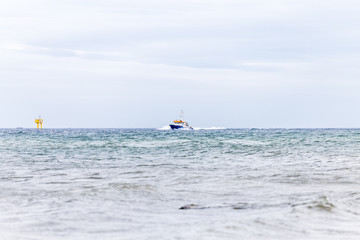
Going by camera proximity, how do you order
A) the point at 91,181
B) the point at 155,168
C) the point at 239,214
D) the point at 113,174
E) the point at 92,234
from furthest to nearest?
1. the point at 155,168
2. the point at 113,174
3. the point at 91,181
4. the point at 239,214
5. the point at 92,234

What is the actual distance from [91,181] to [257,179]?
16.2 feet

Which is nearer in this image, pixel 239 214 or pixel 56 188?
pixel 239 214

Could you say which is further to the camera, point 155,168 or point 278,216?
point 155,168

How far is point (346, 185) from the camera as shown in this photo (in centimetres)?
1376

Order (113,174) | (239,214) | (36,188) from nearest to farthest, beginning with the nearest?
(239,214) < (36,188) < (113,174)

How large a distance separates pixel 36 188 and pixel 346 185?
8.21m

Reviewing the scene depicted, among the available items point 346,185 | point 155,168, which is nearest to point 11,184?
point 155,168

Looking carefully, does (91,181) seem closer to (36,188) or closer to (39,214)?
(36,188)

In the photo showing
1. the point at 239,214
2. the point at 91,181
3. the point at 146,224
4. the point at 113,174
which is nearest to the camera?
the point at 146,224

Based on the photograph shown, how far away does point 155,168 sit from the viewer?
19609mm

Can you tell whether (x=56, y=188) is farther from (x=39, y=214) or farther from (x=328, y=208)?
(x=328, y=208)

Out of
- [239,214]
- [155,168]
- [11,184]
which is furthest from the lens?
[155,168]

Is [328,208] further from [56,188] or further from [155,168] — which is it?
[155,168]

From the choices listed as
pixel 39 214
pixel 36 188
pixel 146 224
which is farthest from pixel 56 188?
pixel 146 224
